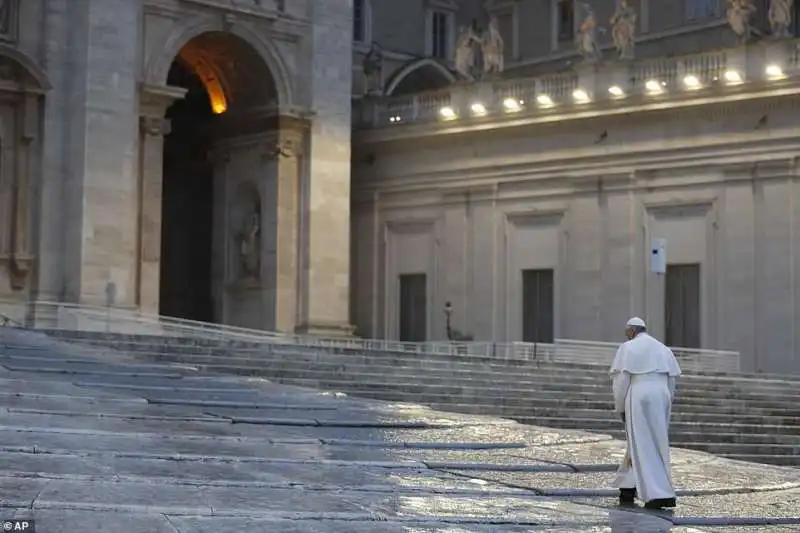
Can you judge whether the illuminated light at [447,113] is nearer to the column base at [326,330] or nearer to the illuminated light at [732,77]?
the column base at [326,330]

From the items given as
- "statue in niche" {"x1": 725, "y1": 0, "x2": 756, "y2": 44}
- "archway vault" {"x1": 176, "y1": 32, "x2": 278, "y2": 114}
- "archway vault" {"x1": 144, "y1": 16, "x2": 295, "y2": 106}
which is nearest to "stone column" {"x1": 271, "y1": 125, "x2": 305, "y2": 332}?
"archway vault" {"x1": 144, "y1": 16, "x2": 295, "y2": 106}

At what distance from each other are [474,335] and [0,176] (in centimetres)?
1313

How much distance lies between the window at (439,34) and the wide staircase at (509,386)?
22.2 metres

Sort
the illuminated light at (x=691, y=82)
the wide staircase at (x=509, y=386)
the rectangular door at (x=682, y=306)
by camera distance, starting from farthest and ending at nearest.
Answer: the rectangular door at (x=682, y=306) → the illuminated light at (x=691, y=82) → the wide staircase at (x=509, y=386)

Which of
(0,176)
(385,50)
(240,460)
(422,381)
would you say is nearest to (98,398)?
(240,460)

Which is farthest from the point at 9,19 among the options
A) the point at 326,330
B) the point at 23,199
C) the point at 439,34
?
the point at 439,34

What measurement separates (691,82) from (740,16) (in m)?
2.52

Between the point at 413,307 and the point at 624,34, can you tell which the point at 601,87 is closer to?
the point at 624,34

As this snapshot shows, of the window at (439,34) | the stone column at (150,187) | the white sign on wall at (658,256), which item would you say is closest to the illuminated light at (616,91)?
the white sign on wall at (658,256)

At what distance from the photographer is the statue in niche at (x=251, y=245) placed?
40312 millimetres

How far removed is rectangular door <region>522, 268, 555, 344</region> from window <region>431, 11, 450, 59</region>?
12653 mm

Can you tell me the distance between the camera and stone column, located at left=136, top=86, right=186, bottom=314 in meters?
36.4

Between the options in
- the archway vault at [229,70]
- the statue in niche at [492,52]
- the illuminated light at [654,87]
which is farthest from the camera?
the statue in niche at [492,52]

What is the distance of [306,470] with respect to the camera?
41.4 feet
